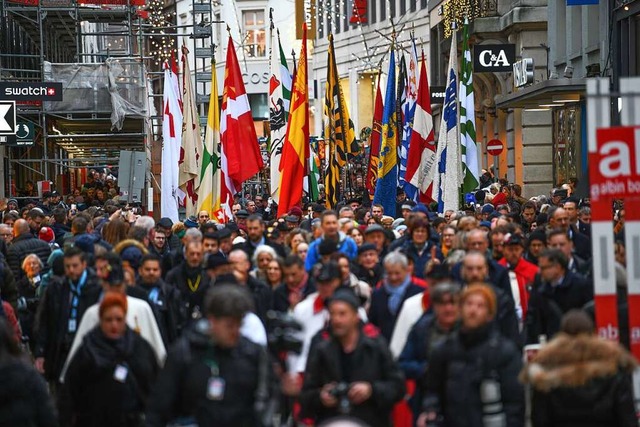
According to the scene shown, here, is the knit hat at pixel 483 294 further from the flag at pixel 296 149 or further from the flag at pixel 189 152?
the flag at pixel 189 152

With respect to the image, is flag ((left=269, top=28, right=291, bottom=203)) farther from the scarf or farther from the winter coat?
the winter coat

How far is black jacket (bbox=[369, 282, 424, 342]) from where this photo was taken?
1160 centimetres

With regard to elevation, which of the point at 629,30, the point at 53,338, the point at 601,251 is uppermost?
the point at 629,30

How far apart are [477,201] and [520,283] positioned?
50.1ft

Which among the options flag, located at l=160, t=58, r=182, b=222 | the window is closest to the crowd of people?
flag, located at l=160, t=58, r=182, b=222

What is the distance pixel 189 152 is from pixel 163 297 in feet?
54.3

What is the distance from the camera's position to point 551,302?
39.4 feet

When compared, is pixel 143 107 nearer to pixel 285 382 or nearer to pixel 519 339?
pixel 519 339

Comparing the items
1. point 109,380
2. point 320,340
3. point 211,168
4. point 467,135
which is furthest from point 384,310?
point 211,168

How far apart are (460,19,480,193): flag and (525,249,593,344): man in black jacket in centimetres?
1206

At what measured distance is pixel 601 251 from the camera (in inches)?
412

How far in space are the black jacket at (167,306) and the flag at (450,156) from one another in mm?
11100

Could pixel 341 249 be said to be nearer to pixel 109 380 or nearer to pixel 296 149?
pixel 109 380

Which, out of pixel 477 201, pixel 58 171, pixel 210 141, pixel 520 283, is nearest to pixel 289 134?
pixel 210 141
